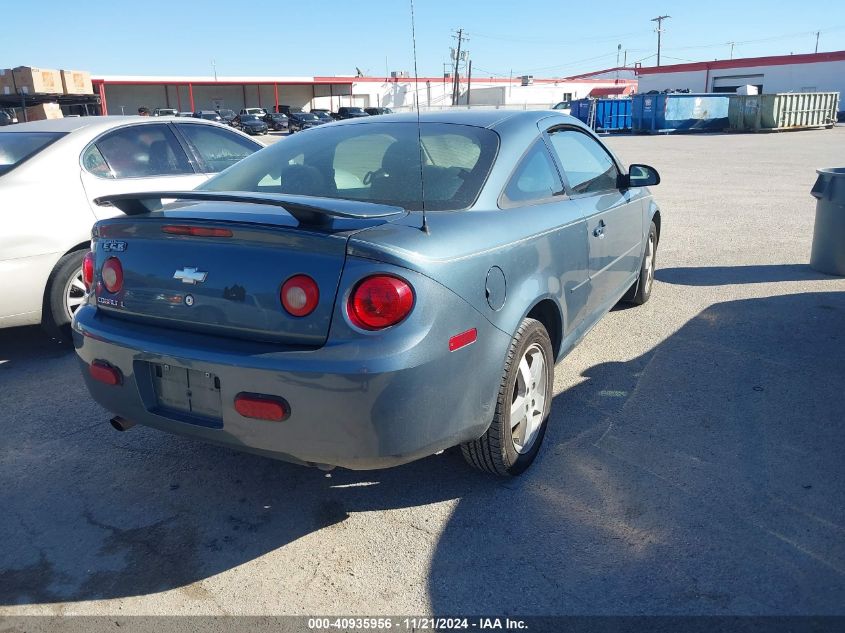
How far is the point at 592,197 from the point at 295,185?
170 cm

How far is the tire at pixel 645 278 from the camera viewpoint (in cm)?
562

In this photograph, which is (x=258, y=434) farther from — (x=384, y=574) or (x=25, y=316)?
(x=25, y=316)

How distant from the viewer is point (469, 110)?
4.02 m

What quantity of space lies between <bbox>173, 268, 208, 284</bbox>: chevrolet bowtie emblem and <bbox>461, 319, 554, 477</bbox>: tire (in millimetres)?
1231

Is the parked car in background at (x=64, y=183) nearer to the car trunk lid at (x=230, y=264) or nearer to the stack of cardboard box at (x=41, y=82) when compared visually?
the car trunk lid at (x=230, y=264)

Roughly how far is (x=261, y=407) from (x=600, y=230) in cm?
235

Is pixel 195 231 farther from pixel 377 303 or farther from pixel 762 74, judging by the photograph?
pixel 762 74

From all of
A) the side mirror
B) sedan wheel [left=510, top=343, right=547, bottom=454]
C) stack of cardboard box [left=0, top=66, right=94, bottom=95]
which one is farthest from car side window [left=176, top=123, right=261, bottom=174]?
stack of cardboard box [left=0, top=66, right=94, bottom=95]

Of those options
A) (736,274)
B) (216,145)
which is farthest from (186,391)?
(736,274)

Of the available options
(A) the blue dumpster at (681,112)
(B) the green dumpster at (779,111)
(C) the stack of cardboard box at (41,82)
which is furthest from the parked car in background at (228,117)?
(B) the green dumpster at (779,111)

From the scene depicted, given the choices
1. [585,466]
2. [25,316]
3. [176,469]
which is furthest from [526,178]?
[25,316]

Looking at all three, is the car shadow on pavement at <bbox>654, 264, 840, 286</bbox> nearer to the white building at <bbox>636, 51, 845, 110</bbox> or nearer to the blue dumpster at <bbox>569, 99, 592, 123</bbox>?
the blue dumpster at <bbox>569, 99, 592, 123</bbox>

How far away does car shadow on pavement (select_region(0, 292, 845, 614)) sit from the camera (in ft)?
8.44

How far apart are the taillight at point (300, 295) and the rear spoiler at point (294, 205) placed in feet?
0.72
